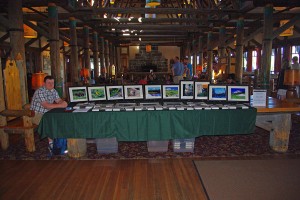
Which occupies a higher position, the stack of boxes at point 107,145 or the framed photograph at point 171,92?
the framed photograph at point 171,92

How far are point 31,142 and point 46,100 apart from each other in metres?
0.87

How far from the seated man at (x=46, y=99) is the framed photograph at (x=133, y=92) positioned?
1.12 metres

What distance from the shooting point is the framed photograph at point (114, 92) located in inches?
192

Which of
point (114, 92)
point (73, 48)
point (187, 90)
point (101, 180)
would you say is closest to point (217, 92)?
point (187, 90)

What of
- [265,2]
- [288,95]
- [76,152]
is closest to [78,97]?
[76,152]

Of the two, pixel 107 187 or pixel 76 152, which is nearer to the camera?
pixel 107 187

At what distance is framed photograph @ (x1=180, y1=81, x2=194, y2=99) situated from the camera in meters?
4.86

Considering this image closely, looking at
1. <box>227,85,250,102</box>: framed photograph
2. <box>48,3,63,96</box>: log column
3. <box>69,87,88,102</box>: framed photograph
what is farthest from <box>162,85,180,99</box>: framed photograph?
<box>48,3,63,96</box>: log column

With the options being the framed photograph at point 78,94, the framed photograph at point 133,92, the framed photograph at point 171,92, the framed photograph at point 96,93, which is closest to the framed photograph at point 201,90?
the framed photograph at point 171,92

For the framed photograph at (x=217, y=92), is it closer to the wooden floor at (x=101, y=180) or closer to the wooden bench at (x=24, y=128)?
the wooden floor at (x=101, y=180)

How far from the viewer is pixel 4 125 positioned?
510cm

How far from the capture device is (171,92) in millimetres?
4895

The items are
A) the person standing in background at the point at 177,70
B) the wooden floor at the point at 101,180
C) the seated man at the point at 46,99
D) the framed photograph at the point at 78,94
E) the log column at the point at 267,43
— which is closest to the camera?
the wooden floor at the point at 101,180

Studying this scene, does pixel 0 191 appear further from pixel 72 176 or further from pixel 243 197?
pixel 243 197
